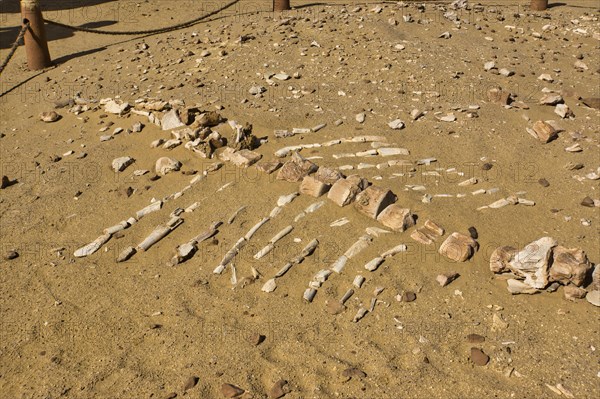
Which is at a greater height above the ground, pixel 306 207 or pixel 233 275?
pixel 306 207

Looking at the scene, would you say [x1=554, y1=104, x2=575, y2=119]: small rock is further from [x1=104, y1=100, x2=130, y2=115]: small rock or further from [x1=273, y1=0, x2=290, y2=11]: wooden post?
[x1=273, y1=0, x2=290, y2=11]: wooden post

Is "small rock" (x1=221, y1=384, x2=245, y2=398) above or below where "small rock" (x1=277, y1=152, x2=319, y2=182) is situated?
below

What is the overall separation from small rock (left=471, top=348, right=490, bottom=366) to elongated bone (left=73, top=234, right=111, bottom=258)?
305cm

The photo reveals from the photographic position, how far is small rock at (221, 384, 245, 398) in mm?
3170

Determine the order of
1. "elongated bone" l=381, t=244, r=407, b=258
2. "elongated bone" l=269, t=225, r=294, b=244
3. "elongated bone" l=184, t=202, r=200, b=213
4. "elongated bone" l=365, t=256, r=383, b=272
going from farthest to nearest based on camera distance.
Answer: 1. "elongated bone" l=184, t=202, r=200, b=213
2. "elongated bone" l=269, t=225, r=294, b=244
3. "elongated bone" l=381, t=244, r=407, b=258
4. "elongated bone" l=365, t=256, r=383, b=272

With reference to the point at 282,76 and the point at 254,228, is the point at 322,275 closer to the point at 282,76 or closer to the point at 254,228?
the point at 254,228

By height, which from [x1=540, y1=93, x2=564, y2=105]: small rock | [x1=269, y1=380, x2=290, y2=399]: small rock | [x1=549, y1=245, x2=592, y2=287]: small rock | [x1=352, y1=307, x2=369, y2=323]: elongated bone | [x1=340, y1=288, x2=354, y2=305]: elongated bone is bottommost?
[x1=269, y1=380, x2=290, y2=399]: small rock

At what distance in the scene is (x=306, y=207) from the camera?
4.73 m

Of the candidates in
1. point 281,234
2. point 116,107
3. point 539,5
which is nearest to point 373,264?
point 281,234

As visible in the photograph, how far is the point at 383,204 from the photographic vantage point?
15.0 feet

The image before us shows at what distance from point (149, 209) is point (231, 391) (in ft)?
7.50

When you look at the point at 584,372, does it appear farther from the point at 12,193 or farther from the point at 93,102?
the point at 93,102

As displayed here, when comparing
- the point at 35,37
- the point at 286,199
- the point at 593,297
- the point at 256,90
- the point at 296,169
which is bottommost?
the point at 593,297

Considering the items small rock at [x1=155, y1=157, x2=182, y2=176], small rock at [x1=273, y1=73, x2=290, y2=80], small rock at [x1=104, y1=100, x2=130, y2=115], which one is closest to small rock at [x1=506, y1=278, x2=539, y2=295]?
small rock at [x1=155, y1=157, x2=182, y2=176]
